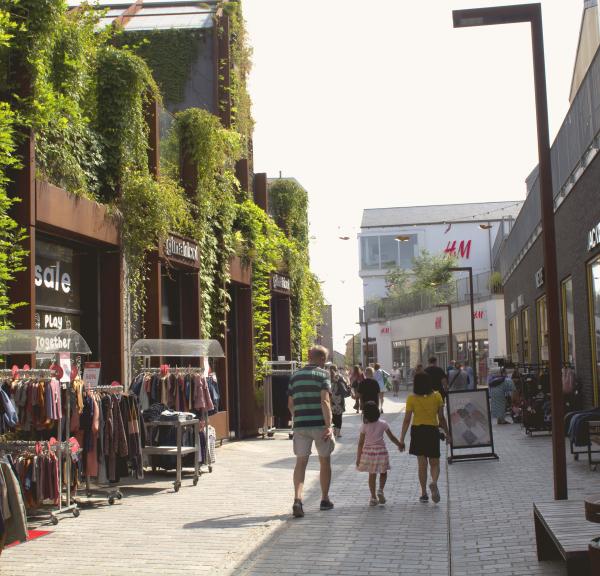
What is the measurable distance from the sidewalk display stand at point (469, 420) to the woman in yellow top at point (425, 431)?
466 cm

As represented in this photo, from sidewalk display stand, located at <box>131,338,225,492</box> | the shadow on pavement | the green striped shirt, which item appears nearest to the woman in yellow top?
the green striped shirt

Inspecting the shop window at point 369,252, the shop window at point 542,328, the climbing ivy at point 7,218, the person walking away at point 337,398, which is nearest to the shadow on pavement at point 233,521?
the climbing ivy at point 7,218

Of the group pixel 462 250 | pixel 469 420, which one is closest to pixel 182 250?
pixel 469 420

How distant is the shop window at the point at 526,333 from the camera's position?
33.0 m

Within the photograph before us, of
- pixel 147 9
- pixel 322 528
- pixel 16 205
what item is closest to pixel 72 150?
pixel 16 205

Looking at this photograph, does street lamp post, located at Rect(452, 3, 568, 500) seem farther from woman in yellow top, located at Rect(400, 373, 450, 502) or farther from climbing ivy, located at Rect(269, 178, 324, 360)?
climbing ivy, located at Rect(269, 178, 324, 360)

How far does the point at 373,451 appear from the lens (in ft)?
35.3

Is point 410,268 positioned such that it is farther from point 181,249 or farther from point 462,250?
point 181,249

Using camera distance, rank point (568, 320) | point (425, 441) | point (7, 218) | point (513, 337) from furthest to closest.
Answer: point (513, 337)
point (568, 320)
point (7, 218)
point (425, 441)

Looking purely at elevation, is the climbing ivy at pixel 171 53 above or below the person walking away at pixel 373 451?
A: above

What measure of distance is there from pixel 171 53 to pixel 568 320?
38.6 ft

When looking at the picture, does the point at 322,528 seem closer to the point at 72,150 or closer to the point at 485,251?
the point at 72,150

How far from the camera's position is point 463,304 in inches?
2238

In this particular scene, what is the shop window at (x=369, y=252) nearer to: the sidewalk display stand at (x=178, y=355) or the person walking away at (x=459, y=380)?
the person walking away at (x=459, y=380)
